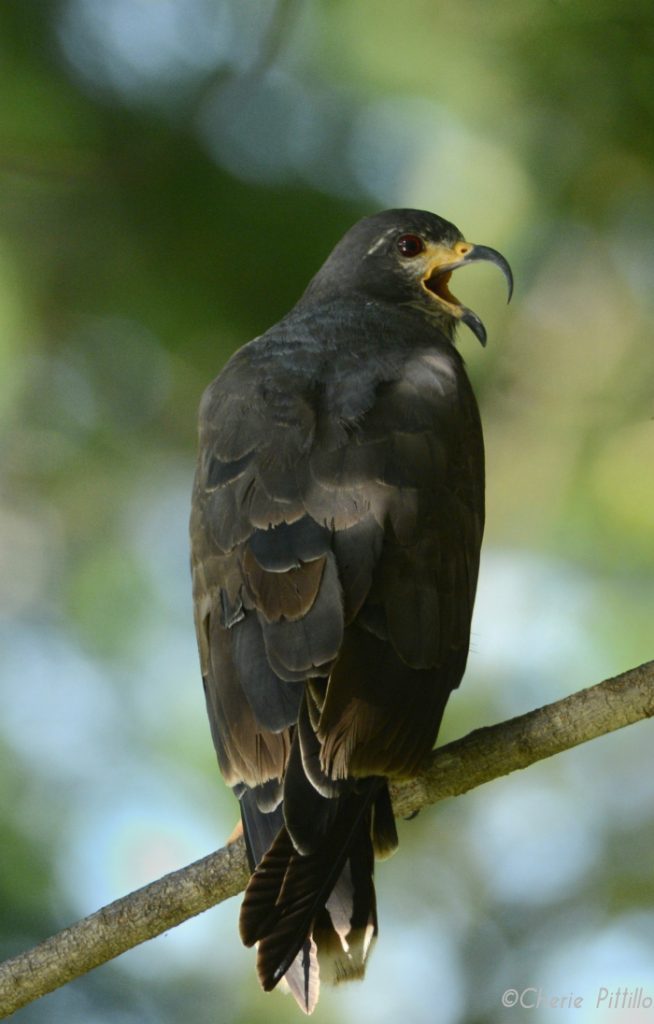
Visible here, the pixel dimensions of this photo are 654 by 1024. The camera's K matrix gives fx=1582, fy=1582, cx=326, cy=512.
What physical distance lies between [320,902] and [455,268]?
2.35m

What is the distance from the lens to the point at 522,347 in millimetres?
5781

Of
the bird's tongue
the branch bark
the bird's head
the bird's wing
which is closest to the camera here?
the branch bark

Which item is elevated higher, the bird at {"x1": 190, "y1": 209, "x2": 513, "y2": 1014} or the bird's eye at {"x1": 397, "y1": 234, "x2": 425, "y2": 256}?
the bird's eye at {"x1": 397, "y1": 234, "x2": 425, "y2": 256}

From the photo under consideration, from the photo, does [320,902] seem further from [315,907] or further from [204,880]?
[204,880]

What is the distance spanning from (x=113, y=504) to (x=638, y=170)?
7.34 ft

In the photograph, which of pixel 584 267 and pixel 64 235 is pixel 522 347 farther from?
pixel 64 235

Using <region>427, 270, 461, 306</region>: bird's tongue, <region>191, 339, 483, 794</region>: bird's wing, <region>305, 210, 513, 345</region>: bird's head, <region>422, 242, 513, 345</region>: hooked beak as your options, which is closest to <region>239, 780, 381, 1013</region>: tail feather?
<region>191, 339, 483, 794</region>: bird's wing

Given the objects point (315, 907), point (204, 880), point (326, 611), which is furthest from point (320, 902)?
point (326, 611)

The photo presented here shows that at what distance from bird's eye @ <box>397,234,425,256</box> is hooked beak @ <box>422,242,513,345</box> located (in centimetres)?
5

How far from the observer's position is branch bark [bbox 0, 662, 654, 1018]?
3.35m

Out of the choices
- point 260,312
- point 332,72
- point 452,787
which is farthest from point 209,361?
point 452,787

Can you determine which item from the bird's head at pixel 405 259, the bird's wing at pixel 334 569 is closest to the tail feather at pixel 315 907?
the bird's wing at pixel 334 569

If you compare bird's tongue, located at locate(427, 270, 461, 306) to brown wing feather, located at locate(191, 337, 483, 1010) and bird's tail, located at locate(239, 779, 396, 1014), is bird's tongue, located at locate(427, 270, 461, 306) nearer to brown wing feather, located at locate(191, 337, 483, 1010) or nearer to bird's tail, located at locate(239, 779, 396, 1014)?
brown wing feather, located at locate(191, 337, 483, 1010)

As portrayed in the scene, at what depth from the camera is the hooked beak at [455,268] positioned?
4.80 m
